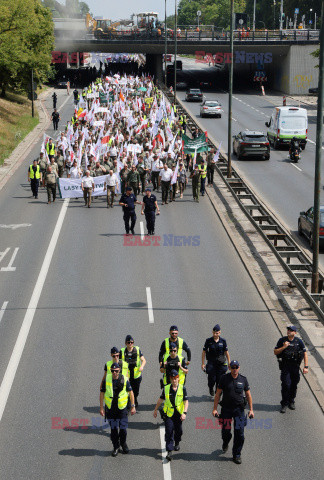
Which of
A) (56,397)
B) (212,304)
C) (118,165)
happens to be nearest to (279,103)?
(118,165)

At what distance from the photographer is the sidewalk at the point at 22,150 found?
40.9 m

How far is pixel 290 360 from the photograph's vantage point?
1347cm

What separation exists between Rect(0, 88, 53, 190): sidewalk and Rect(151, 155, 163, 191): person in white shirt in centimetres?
741

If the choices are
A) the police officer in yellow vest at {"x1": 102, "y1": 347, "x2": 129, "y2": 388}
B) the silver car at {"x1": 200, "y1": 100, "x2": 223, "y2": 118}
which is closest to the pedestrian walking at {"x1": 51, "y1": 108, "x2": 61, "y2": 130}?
the silver car at {"x1": 200, "y1": 100, "x2": 223, "y2": 118}

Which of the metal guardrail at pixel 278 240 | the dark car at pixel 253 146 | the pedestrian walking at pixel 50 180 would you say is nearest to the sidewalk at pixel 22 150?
the pedestrian walking at pixel 50 180

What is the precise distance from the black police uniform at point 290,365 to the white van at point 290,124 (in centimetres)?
3567

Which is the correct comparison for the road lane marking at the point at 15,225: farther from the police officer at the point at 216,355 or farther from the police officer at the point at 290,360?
the police officer at the point at 290,360

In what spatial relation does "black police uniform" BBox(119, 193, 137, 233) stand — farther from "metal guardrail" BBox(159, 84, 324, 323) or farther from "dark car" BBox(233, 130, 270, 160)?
"dark car" BBox(233, 130, 270, 160)

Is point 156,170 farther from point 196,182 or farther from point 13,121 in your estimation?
point 13,121

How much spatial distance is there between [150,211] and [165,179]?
5.33m

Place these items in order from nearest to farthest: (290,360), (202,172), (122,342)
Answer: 1. (290,360)
2. (122,342)
3. (202,172)

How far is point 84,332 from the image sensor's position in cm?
1748

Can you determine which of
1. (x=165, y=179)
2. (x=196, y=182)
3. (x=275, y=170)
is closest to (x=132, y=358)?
(x=165, y=179)

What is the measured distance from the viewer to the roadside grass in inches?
1965
